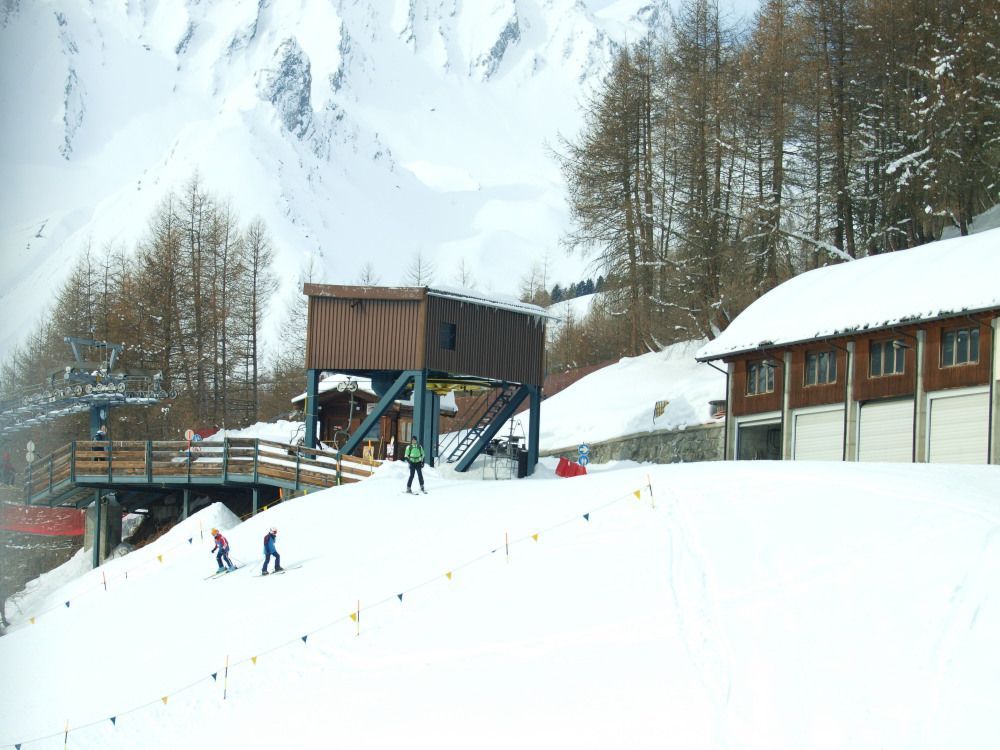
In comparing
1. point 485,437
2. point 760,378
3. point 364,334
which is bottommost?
point 485,437

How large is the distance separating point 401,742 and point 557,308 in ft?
300

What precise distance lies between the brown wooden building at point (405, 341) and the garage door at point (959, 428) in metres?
13.3

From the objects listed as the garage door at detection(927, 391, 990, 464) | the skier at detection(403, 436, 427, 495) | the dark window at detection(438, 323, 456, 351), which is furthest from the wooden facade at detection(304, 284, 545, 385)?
the garage door at detection(927, 391, 990, 464)

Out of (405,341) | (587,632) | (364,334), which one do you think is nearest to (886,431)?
(405,341)

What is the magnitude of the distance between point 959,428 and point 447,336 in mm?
15295

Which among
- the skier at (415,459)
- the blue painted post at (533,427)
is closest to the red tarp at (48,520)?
the skier at (415,459)

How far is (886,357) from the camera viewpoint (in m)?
35.7

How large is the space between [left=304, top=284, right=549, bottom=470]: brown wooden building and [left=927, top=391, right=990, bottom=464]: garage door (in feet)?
43.8

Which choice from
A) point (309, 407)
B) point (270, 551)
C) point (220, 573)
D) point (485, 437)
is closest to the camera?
point (270, 551)

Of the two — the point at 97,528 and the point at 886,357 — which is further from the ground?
the point at 886,357

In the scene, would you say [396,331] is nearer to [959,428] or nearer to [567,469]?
[567,469]

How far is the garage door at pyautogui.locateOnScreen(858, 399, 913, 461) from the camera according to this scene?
34.6m

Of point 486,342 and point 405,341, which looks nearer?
point 405,341

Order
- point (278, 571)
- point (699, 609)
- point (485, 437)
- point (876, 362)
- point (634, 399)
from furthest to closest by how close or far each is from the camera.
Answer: point (634, 399) → point (485, 437) → point (876, 362) → point (278, 571) → point (699, 609)
